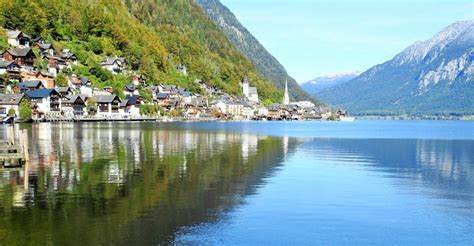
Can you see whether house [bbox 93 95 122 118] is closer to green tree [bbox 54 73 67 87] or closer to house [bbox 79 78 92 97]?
house [bbox 79 78 92 97]

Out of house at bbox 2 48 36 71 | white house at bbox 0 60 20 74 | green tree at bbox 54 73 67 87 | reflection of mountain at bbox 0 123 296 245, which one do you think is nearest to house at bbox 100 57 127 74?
green tree at bbox 54 73 67 87

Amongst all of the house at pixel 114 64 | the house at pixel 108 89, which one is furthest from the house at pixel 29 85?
the house at pixel 114 64

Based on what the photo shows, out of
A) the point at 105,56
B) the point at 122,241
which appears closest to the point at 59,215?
the point at 122,241

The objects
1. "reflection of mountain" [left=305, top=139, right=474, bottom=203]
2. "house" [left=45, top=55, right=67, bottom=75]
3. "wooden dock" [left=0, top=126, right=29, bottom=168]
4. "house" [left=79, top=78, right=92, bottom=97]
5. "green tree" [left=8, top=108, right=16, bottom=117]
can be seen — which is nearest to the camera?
"reflection of mountain" [left=305, top=139, right=474, bottom=203]

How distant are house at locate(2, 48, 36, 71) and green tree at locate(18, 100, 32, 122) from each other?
68.9ft

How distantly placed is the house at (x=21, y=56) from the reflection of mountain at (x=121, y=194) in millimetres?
96595

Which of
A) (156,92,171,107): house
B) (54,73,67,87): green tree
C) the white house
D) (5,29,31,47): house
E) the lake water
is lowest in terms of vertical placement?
the lake water

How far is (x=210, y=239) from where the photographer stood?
18719 mm

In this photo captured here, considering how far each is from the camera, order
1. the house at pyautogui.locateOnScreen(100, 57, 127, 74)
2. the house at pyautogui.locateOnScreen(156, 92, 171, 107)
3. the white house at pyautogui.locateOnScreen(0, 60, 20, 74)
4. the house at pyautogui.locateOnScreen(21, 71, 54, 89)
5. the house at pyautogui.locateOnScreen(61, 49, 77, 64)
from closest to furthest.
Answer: the white house at pyautogui.locateOnScreen(0, 60, 20, 74) < the house at pyautogui.locateOnScreen(21, 71, 54, 89) < the house at pyautogui.locateOnScreen(61, 49, 77, 64) < the house at pyautogui.locateOnScreen(100, 57, 127, 74) < the house at pyautogui.locateOnScreen(156, 92, 171, 107)

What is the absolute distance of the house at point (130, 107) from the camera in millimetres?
163375

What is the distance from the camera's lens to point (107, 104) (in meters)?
158

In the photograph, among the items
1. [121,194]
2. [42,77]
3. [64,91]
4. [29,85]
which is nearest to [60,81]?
[64,91]

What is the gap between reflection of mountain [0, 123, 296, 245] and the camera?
760 inches

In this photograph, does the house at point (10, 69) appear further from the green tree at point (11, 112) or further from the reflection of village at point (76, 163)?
the reflection of village at point (76, 163)
